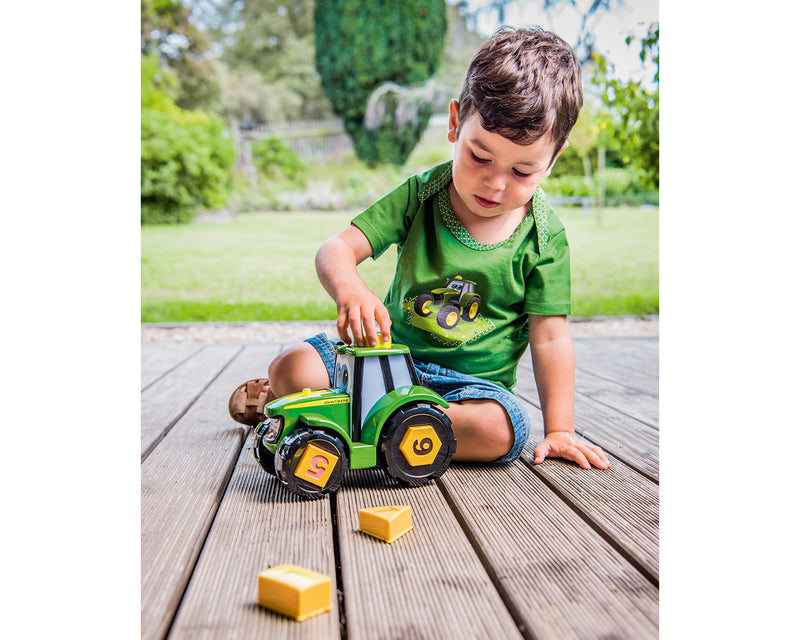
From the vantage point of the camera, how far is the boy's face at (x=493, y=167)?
4.45 feet

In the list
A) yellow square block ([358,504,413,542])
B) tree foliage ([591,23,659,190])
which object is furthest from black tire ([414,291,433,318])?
tree foliage ([591,23,659,190])

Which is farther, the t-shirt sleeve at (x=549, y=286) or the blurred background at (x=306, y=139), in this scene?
the blurred background at (x=306, y=139)

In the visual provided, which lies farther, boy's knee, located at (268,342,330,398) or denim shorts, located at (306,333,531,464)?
boy's knee, located at (268,342,330,398)

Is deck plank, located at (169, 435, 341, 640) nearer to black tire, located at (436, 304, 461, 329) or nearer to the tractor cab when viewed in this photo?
the tractor cab

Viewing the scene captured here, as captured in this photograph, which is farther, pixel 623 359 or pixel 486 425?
pixel 623 359

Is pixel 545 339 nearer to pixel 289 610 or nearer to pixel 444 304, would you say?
pixel 444 304

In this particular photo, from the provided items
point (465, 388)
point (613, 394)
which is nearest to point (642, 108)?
point (613, 394)

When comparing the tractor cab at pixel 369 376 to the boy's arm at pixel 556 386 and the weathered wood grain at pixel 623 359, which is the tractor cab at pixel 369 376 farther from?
the weathered wood grain at pixel 623 359

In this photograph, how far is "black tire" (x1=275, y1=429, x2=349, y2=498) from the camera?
3.86 ft

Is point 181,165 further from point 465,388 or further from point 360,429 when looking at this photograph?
point 360,429

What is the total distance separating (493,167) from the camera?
54.2 inches

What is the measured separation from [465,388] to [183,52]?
4636 mm

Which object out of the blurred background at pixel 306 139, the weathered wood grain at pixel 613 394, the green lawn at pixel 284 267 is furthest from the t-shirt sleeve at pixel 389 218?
the blurred background at pixel 306 139

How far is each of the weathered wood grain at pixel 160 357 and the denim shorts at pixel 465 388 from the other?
0.90 metres
